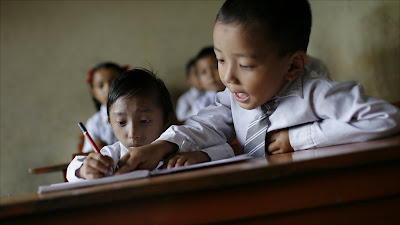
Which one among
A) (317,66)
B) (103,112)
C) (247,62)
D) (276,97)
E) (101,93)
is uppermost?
A: (247,62)

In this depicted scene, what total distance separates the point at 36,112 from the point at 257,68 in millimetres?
2984

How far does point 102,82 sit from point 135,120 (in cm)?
231

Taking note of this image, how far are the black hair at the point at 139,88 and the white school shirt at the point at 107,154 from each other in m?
0.17

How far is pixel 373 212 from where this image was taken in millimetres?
668

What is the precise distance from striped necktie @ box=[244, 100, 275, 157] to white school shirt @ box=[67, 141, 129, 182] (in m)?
0.33

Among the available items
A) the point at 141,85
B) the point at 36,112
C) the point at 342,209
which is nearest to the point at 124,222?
the point at 342,209

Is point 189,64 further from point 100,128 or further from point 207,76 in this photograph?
point 100,128

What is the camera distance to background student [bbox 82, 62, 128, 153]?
351 centimetres

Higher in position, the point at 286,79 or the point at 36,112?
the point at 286,79

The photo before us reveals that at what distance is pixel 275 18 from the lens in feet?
3.17

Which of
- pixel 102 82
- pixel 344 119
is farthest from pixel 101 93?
pixel 344 119

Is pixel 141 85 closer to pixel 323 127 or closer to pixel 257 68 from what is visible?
pixel 257 68

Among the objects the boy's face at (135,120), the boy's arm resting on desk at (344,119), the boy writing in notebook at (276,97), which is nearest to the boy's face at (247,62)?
the boy writing in notebook at (276,97)

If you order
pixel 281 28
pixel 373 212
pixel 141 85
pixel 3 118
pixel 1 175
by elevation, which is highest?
pixel 281 28
